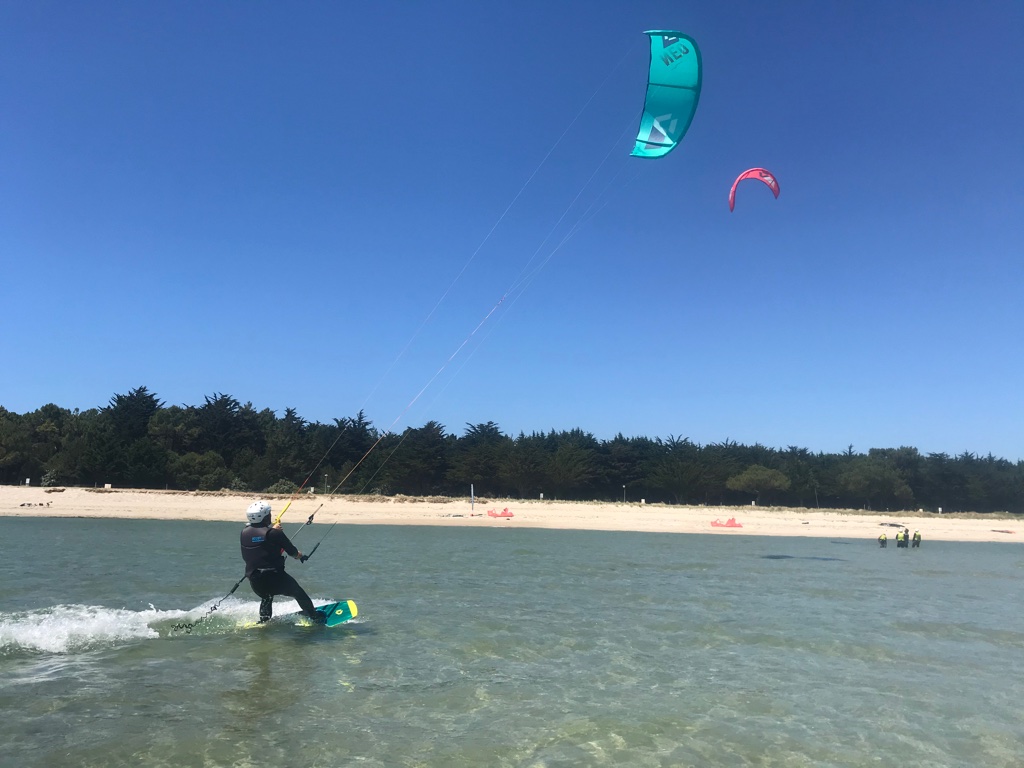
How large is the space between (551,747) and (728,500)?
5485cm

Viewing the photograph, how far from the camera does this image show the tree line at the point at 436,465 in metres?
47.0

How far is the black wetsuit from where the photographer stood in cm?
933

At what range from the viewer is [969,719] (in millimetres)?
6867

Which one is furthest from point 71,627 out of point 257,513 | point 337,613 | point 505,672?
point 505,672

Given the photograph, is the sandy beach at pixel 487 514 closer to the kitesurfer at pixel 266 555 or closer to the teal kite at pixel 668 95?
the kitesurfer at pixel 266 555

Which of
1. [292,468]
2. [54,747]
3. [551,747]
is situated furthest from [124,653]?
[292,468]

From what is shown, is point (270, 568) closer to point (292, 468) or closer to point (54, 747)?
point (54, 747)

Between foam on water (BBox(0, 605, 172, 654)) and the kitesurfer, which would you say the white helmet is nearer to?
the kitesurfer

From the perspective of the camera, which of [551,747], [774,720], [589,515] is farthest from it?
[589,515]

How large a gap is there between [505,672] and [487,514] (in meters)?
31.3

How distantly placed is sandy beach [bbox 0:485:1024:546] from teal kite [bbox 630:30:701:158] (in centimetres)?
2414

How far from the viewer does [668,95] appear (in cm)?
1176

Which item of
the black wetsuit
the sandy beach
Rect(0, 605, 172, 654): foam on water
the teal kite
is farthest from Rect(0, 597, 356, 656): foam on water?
the sandy beach

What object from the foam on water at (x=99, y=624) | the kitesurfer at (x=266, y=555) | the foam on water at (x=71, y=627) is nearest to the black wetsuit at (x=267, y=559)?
the kitesurfer at (x=266, y=555)
